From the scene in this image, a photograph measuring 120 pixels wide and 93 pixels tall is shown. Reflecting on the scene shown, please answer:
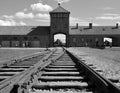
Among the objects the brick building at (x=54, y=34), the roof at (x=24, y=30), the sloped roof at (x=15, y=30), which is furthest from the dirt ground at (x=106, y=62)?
the sloped roof at (x=15, y=30)

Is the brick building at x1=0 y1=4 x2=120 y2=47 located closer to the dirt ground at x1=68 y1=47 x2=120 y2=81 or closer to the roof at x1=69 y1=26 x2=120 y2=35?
the roof at x1=69 y1=26 x2=120 y2=35

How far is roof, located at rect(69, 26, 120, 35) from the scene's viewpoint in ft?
207

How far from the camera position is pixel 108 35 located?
208ft

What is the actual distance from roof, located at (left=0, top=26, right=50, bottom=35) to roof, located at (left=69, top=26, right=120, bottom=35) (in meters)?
8.17

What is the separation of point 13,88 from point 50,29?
5877cm

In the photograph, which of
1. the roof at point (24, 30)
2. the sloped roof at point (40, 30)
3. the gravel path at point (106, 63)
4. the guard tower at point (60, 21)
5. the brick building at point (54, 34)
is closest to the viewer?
the gravel path at point (106, 63)

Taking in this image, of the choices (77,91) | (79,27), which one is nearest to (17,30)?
(79,27)

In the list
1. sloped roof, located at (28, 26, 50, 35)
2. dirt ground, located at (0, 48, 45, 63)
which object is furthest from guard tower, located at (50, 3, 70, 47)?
dirt ground, located at (0, 48, 45, 63)

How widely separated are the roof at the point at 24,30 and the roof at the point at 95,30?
8.17 meters

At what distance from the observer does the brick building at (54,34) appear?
60812mm

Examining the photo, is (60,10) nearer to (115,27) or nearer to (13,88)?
(115,27)

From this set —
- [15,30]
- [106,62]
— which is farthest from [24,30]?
[106,62]

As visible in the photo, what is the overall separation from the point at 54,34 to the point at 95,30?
42.2 feet

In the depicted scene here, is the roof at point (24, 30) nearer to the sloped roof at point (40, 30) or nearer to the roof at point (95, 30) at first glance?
the sloped roof at point (40, 30)
